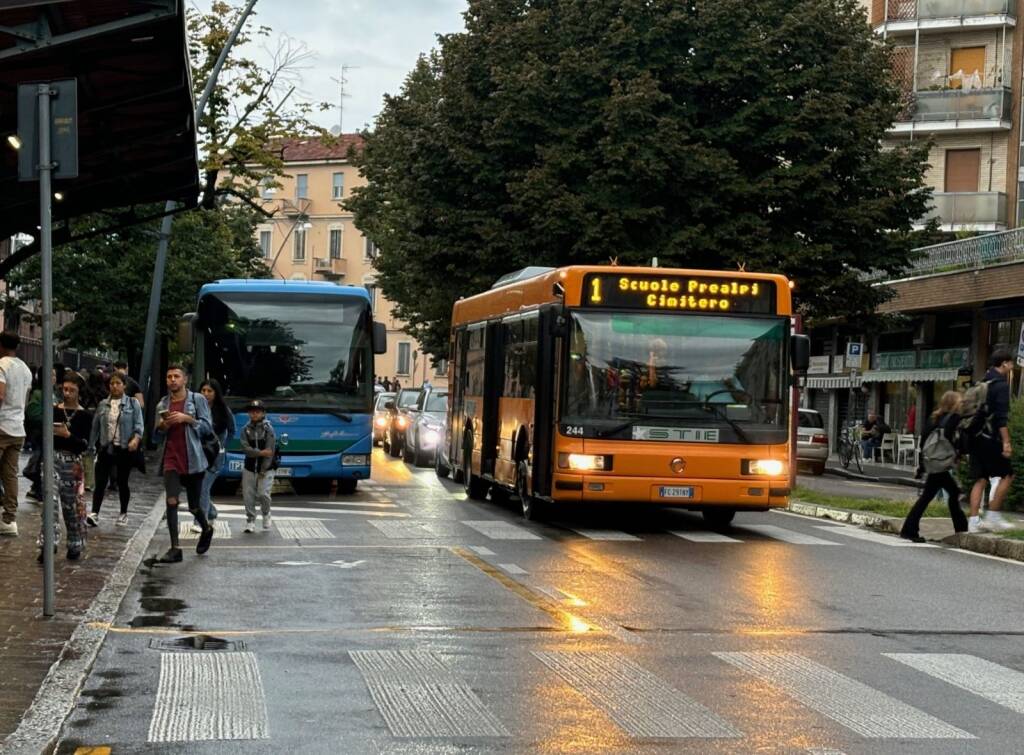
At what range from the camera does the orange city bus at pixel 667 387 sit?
18625 mm

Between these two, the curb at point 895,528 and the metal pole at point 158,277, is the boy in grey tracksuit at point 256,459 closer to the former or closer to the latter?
the curb at point 895,528

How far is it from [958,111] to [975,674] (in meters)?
45.0

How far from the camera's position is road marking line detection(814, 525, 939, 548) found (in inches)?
727

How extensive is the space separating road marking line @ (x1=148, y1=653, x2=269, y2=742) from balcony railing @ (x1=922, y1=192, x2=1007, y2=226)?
4457cm

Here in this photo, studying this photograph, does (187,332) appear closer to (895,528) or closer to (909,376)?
(895,528)

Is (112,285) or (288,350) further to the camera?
(112,285)

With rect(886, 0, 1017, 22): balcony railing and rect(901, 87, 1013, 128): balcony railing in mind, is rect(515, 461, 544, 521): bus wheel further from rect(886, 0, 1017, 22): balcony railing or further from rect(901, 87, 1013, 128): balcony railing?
rect(886, 0, 1017, 22): balcony railing

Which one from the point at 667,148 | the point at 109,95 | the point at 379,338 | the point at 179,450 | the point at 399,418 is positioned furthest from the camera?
the point at 399,418

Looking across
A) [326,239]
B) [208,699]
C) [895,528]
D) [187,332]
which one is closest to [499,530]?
[895,528]

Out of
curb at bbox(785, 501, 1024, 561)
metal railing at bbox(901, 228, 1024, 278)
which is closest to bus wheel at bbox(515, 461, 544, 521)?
curb at bbox(785, 501, 1024, 561)

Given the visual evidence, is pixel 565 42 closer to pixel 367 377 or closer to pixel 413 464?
A: pixel 413 464

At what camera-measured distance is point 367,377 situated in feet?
83.4

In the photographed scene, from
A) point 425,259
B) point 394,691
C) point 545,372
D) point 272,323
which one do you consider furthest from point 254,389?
point 394,691

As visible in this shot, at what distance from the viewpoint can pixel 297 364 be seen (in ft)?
82.3
